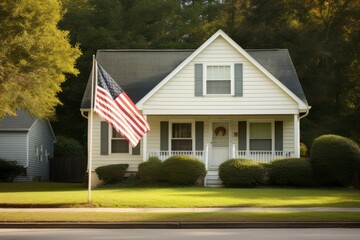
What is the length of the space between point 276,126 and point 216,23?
25.8m

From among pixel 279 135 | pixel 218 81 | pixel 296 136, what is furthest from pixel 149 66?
pixel 296 136

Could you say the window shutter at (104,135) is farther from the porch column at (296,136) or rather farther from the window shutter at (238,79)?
the porch column at (296,136)

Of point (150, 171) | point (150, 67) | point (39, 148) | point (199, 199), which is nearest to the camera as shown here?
point (199, 199)

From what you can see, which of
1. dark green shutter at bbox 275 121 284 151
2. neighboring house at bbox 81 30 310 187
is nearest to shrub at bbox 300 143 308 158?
neighboring house at bbox 81 30 310 187

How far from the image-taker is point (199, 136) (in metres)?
33.8

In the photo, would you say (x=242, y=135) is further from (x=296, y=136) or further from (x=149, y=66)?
(x=149, y=66)

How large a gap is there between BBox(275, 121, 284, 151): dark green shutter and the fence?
691 inches

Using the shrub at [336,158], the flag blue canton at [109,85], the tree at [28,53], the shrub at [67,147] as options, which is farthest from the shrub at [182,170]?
the shrub at [67,147]

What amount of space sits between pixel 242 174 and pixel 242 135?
4.18 m

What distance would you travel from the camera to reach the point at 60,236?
15078mm

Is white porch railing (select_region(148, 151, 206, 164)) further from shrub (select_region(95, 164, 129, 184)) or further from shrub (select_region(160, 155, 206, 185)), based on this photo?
shrub (select_region(160, 155, 206, 185))

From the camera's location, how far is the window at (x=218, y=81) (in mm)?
32594

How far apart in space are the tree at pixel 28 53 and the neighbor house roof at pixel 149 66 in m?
7.28

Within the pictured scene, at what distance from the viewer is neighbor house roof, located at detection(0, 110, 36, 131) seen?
4372cm
